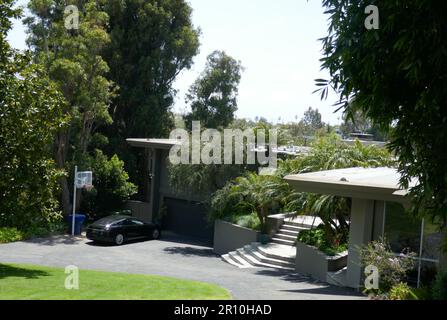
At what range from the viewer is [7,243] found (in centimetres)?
2386

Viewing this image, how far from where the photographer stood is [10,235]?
2442cm

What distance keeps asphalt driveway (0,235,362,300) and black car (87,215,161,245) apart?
392 millimetres

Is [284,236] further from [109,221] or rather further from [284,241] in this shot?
[109,221]

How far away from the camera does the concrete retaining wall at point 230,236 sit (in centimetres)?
2348

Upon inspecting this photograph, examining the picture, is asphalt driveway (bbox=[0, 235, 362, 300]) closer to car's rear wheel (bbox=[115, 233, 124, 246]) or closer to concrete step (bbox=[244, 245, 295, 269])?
car's rear wheel (bbox=[115, 233, 124, 246])

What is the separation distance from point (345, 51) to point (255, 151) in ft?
55.0

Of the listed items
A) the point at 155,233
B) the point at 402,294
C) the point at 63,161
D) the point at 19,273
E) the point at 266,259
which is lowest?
the point at 155,233

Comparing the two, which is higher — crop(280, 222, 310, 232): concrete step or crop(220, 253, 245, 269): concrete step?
crop(280, 222, 310, 232): concrete step

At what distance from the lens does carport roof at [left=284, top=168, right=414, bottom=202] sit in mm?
15047

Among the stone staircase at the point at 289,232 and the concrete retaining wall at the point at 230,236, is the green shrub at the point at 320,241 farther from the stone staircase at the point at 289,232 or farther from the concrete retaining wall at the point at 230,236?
the concrete retaining wall at the point at 230,236

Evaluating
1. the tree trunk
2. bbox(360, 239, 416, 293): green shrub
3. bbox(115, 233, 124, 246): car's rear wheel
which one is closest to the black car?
bbox(115, 233, 124, 246): car's rear wheel

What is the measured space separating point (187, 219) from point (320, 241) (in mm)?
11850

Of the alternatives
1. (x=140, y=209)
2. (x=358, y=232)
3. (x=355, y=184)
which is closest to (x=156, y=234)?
(x=140, y=209)
